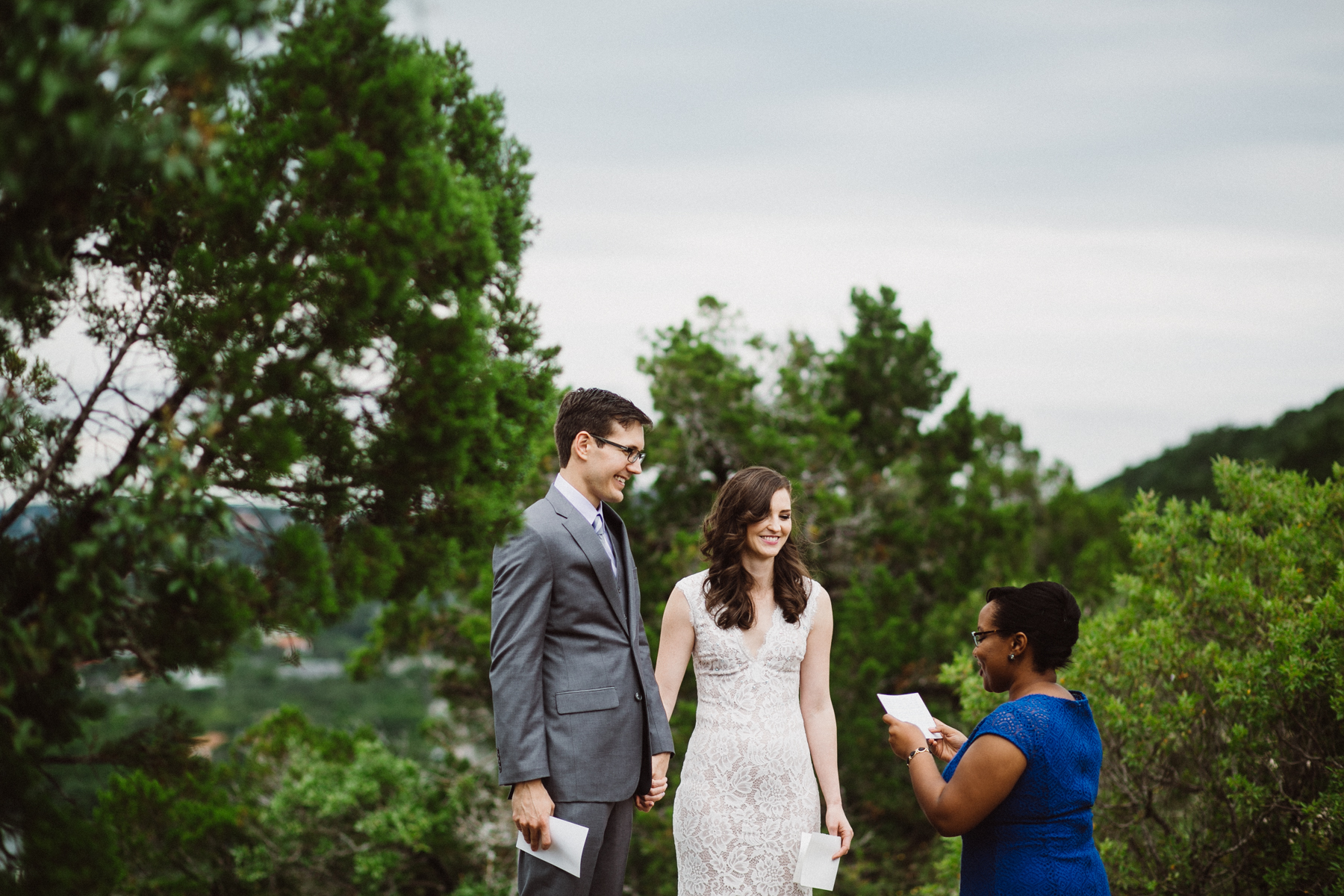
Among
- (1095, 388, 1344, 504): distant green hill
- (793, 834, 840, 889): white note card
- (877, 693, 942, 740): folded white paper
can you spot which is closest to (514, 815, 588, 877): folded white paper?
(793, 834, 840, 889): white note card

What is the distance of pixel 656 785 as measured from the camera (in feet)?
9.30

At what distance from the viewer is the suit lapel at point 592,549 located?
273 centimetres

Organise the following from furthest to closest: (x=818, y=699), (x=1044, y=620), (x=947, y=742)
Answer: (x=818, y=699)
(x=947, y=742)
(x=1044, y=620)

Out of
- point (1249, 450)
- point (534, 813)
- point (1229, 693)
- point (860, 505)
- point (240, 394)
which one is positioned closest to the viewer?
point (240, 394)

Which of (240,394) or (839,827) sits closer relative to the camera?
(240,394)

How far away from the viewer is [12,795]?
73.4 inches

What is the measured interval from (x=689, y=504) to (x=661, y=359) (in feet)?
5.42

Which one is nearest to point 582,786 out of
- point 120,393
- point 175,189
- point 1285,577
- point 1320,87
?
point 120,393

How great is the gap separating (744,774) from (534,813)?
2.79 ft

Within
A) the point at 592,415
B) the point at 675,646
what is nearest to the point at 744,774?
the point at 675,646

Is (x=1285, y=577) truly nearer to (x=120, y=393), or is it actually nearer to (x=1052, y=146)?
(x=120, y=393)

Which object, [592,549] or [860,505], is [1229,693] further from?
[860,505]

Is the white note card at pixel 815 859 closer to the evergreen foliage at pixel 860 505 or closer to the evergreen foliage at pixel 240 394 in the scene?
the evergreen foliage at pixel 240 394

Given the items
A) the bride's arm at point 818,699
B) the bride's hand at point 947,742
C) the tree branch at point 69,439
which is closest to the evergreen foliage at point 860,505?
the bride's arm at point 818,699
